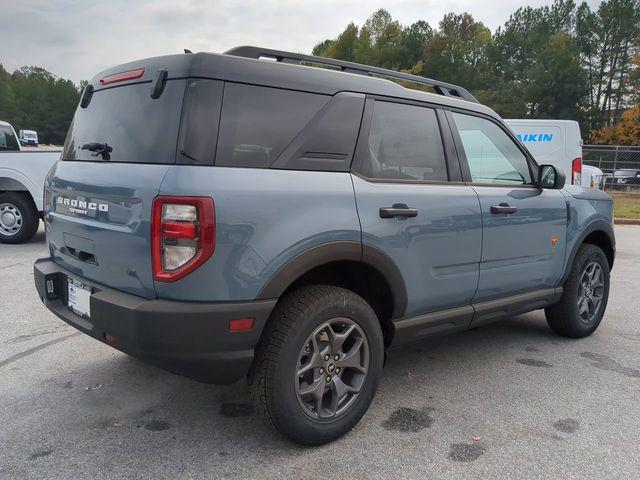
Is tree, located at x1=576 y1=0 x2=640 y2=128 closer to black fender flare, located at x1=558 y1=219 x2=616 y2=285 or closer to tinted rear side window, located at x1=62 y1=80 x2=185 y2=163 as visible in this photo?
black fender flare, located at x1=558 y1=219 x2=616 y2=285

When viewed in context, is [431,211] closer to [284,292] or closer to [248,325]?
[284,292]

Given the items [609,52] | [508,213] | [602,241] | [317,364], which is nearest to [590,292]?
[602,241]

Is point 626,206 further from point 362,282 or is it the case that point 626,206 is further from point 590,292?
point 362,282

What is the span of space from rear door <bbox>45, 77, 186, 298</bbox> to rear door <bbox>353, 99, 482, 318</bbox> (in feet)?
3.29

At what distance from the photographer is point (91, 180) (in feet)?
8.75

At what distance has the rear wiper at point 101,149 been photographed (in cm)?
272

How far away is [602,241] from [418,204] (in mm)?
2551

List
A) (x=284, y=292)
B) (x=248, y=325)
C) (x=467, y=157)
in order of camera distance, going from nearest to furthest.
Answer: (x=248, y=325) < (x=284, y=292) < (x=467, y=157)

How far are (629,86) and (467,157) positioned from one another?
1930 inches

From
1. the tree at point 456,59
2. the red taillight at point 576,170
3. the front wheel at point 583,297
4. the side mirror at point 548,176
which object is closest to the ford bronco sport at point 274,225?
the side mirror at point 548,176

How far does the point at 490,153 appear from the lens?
380cm

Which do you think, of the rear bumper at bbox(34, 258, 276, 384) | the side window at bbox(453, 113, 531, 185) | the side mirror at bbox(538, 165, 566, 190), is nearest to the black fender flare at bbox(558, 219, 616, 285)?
the side mirror at bbox(538, 165, 566, 190)

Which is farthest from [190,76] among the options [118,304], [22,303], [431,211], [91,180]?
[22,303]

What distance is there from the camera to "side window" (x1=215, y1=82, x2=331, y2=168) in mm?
2377
